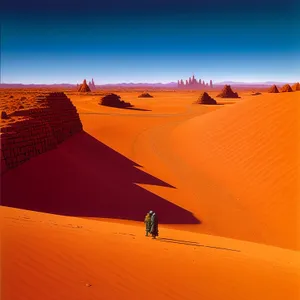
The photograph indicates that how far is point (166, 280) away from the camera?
5.39m

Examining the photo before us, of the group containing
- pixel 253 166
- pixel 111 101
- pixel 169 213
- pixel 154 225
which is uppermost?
pixel 111 101

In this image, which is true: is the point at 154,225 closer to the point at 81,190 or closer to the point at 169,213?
the point at 169,213

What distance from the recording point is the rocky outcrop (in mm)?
12617

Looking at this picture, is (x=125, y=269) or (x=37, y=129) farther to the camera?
(x=37, y=129)

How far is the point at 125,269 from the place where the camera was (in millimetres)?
5535

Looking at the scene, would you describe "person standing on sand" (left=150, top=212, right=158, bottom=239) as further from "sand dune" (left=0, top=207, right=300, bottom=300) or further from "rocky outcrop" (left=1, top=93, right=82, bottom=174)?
"rocky outcrop" (left=1, top=93, right=82, bottom=174)

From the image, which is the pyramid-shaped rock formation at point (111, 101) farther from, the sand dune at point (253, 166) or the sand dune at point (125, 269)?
the sand dune at point (125, 269)

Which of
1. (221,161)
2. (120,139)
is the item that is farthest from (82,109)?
(221,161)

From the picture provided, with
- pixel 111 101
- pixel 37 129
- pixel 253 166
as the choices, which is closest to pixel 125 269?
pixel 37 129

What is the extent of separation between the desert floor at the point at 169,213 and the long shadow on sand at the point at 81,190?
5 cm

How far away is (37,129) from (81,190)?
3410 mm

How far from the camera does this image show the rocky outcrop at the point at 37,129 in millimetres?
12617

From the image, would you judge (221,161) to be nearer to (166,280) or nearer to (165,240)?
(165,240)

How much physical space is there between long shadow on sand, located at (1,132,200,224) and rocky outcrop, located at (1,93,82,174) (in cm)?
39
